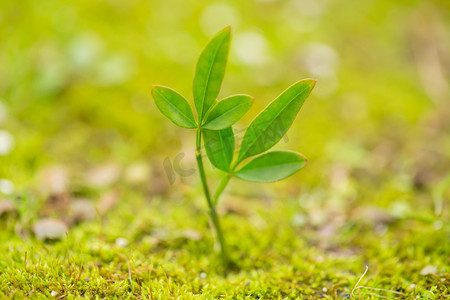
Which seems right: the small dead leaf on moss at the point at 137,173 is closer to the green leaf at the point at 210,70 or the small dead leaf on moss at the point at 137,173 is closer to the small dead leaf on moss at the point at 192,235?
the small dead leaf on moss at the point at 192,235

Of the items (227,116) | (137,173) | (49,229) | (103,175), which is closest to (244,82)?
(137,173)

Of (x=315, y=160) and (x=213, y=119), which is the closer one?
(x=213, y=119)

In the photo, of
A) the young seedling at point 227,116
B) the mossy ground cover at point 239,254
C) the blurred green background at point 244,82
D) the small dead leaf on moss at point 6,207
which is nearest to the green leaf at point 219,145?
the young seedling at point 227,116

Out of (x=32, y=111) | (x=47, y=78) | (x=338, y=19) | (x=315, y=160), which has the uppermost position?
(x=338, y=19)

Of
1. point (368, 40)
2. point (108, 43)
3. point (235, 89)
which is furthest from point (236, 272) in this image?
point (368, 40)

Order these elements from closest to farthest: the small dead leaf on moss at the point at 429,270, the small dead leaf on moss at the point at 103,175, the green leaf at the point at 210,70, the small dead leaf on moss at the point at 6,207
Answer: the green leaf at the point at 210,70 < the small dead leaf on moss at the point at 429,270 < the small dead leaf on moss at the point at 6,207 < the small dead leaf on moss at the point at 103,175

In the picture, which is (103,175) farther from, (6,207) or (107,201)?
(6,207)

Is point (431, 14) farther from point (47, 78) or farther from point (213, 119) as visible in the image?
point (47, 78)

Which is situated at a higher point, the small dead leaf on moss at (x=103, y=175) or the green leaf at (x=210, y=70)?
the green leaf at (x=210, y=70)
